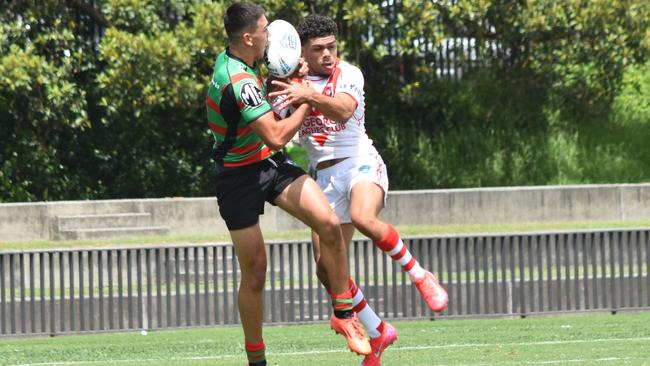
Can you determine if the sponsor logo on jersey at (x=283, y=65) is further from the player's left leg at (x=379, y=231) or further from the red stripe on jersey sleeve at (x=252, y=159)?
the player's left leg at (x=379, y=231)

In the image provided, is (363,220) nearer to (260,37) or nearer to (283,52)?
(283,52)

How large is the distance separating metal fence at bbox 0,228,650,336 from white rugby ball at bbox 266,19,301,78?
629 cm

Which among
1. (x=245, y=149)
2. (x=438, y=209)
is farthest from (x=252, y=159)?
(x=438, y=209)

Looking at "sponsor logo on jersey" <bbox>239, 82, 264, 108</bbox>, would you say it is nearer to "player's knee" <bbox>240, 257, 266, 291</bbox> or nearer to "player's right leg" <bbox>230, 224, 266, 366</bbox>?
"player's right leg" <bbox>230, 224, 266, 366</bbox>

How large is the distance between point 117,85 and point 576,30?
7.01 metres

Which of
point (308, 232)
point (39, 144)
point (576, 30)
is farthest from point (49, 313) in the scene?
point (576, 30)

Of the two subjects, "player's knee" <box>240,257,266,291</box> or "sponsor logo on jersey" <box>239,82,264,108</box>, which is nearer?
"sponsor logo on jersey" <box>239,82,264,108</box>

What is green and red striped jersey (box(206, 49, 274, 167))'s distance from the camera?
859 cm

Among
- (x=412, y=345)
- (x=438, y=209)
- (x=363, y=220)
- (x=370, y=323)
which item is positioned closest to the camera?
(x=363, y=220)

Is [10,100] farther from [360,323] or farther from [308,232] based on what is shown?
[360,323]

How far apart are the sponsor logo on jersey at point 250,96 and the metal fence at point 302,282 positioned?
6504 millimetres

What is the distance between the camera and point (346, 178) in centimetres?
953

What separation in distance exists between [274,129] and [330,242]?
826mm

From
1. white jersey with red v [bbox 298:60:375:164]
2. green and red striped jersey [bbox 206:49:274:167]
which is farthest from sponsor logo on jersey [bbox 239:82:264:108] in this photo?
Result: white jersey with red v [bbox 298:60:375:164]
